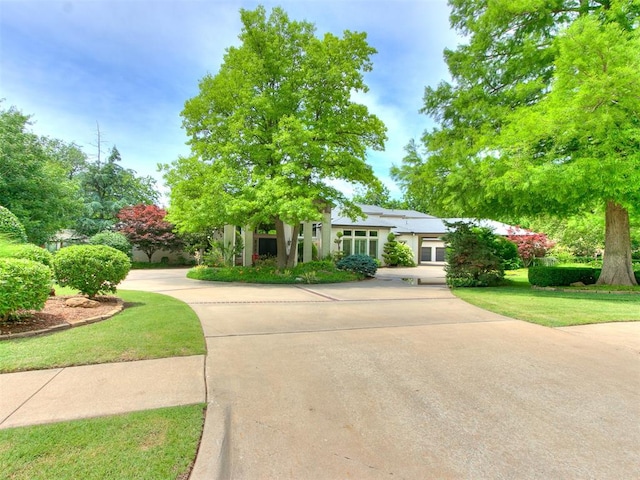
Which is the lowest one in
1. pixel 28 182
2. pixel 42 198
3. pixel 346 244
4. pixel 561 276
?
pixel 561 276

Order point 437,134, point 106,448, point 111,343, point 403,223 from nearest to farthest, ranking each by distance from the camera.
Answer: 1. point 106,448
2. point 111,343
3. point 437,134
4. point 403,223

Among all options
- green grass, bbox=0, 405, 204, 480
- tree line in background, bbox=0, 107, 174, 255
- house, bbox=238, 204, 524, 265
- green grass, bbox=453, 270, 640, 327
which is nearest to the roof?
house, bbox=238, 204, 524, 265

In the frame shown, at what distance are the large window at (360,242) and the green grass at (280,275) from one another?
803 cm

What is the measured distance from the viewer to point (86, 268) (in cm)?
744

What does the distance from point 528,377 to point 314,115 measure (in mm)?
13341

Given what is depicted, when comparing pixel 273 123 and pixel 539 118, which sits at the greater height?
pixel 273 123

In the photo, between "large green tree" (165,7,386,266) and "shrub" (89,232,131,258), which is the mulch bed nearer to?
"large green tree" (165,7,386,266)

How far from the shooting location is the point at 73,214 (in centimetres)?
1914

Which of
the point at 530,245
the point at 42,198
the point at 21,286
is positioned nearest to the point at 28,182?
the point at 42,198

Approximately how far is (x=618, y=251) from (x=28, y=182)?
84.7ft

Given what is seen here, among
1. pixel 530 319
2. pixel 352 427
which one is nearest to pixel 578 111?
pixel 530 319

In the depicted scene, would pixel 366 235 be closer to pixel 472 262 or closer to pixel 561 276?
pixel 472 262

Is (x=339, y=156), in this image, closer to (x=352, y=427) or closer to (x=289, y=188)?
(x=289, y=188)

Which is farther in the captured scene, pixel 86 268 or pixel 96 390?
pixel 86 268
